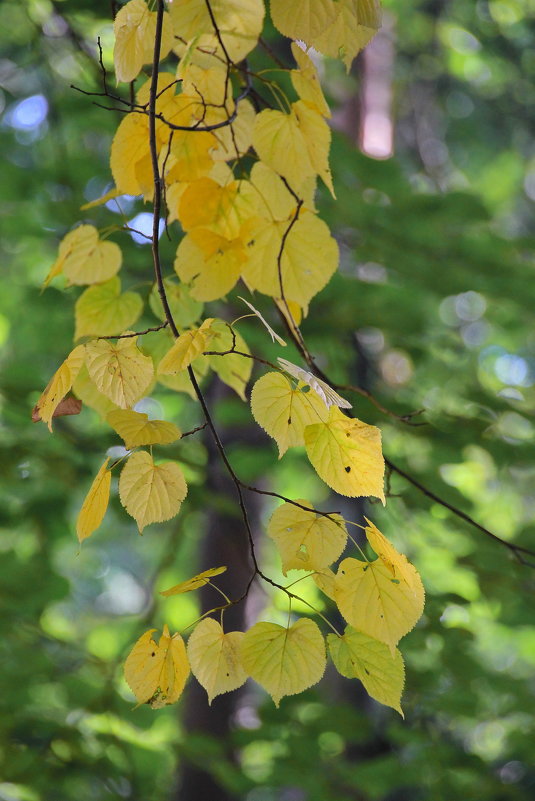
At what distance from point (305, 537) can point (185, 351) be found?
178 mm

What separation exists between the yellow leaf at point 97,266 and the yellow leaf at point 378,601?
1.38 ft

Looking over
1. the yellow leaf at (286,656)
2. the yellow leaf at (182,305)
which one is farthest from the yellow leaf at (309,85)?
the yellow leaf at (286,656)

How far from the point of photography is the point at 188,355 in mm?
564

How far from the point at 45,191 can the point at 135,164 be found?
115 centimetres

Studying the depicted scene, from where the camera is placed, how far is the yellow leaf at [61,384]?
60cm

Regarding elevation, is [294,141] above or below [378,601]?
above

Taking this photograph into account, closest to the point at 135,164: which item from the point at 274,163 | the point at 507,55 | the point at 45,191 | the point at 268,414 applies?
the point at 274,163

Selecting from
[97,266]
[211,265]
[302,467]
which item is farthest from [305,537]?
[302,467]

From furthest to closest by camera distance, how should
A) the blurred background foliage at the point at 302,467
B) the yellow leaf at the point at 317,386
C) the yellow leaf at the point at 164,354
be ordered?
the blurred background foliage at the point at 302,467 < the yellow leaf at the point at 164,354 < the yellow leaf at the point at 317,386

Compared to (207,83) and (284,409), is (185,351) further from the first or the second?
(207,83)

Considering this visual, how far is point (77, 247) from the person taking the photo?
2.62 feet

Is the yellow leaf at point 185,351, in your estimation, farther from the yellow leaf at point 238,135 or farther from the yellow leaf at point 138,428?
the yellow leaf at point 238,135

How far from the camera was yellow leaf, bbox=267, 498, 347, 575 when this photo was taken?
23.2 inches

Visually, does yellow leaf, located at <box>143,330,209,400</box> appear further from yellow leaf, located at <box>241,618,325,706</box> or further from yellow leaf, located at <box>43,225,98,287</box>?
yellow leaf, located at <box>241,618,325,706</box>
